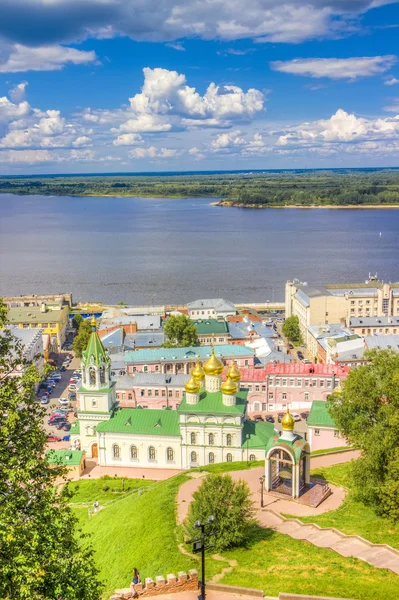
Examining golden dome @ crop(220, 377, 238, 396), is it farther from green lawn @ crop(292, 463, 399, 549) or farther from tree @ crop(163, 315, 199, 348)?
tree @ crop(163, 315, 199, 348)

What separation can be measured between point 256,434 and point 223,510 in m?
11.1

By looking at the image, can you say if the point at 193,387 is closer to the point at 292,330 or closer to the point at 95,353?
the point at 95,353

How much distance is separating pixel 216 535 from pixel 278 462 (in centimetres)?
547

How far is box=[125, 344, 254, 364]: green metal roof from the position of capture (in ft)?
136

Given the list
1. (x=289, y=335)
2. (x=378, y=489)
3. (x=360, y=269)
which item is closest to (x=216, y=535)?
(x=378, y=489)

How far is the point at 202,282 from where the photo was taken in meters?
80.6

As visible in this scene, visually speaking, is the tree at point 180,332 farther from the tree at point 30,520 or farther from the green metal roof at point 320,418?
the tree at point 30,520

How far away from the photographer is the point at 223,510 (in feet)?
54.8

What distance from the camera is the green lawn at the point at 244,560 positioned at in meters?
14.2

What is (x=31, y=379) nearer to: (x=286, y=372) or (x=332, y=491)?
(x=332, y=491)


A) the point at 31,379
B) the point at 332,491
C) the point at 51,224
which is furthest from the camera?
the point at 51,224

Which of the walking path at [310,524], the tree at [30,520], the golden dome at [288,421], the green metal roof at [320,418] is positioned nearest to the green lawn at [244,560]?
the walking path at [310,524]

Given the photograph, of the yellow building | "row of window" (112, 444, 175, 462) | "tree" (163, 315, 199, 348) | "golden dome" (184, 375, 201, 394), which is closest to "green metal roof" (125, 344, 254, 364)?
"tree" (163, 315, 199, 348)

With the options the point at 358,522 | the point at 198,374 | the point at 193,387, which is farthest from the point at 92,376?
the point at 358,522
